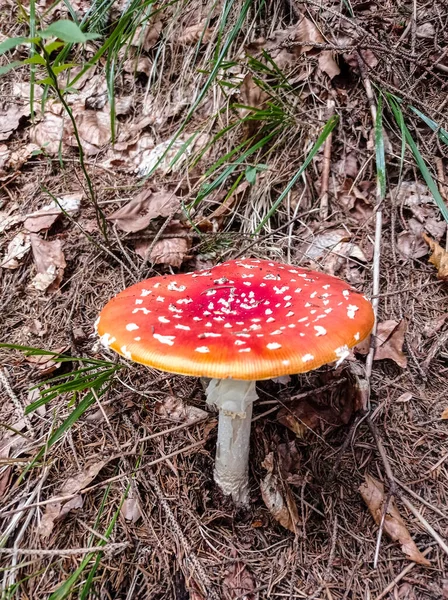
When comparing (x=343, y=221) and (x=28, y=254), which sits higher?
(x=343, y=221)

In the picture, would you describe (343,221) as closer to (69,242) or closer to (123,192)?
(123,192)

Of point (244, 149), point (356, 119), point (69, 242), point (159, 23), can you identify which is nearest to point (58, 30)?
point (69, 242)

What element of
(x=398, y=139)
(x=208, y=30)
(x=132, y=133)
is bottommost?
(x=132, y=133)

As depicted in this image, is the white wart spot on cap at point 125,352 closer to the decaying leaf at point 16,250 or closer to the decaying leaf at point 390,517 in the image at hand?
the decaying leaf at point 390,517

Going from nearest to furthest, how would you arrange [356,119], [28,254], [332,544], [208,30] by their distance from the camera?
[332,544] → [28,254] → [356,119] → [208,30]

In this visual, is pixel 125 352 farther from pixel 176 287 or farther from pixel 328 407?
pixel 328 407

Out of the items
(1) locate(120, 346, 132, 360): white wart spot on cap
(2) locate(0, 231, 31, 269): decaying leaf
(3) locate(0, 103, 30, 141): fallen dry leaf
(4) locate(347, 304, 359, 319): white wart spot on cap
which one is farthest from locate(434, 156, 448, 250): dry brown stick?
(3) locate(0, 103, 30, 141): fallen dry leaf

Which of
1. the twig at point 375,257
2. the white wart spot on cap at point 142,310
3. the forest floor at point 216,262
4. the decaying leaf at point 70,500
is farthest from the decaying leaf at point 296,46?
the decaying leaf at point 70,500
